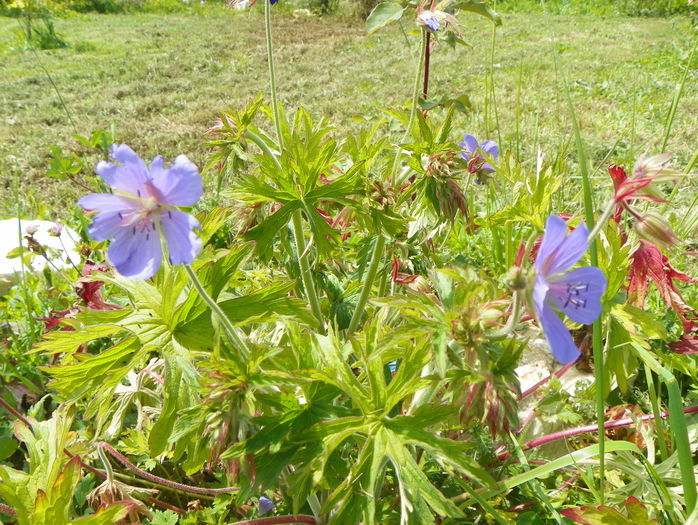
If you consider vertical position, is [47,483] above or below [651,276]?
below

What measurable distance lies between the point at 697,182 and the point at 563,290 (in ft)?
11.2

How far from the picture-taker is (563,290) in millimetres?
809

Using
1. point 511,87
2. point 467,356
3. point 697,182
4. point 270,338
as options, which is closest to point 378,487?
point 467,356

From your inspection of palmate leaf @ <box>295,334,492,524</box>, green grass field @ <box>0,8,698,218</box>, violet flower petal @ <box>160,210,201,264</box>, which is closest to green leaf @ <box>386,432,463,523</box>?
palmate leaf @ <box>295,334,492,524</box>

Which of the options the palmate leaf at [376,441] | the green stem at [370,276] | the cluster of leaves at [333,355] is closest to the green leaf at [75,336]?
the cluster of leaves at [333,355]

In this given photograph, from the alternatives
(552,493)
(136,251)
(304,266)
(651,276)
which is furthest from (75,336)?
(651,276)

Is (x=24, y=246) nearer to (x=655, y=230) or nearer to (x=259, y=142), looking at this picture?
(x=259, y=142)

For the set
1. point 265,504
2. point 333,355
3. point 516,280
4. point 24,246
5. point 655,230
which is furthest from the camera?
point 24,246

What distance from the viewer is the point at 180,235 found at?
0.80 metres

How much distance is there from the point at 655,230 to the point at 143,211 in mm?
821

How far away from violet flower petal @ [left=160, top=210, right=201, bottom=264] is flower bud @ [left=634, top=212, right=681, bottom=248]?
705 mm

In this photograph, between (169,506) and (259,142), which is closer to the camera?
(259,142)

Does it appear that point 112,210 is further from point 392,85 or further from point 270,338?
point 392,85

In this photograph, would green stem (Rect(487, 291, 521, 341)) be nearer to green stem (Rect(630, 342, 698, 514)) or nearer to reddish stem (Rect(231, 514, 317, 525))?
green stem (Rect(630, 342, 698, 514))
